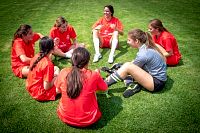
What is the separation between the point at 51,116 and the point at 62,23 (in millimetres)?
3180

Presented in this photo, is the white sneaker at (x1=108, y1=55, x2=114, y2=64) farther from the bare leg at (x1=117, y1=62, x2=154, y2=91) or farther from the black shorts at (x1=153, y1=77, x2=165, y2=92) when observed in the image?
the black shorts at (x1=153, y1=77, x2=165, y2=92)

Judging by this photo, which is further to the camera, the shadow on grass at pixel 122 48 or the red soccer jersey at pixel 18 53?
the shadow on grass at pixel 122 48

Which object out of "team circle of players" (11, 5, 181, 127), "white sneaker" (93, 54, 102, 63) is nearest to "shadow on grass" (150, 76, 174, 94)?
"team circle of players" (11, 5, 181, 127)

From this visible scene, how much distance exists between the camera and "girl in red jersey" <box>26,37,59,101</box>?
516 centimetres

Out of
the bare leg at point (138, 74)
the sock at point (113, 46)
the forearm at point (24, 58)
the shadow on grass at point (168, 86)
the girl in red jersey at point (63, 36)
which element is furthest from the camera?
the sock at point (113, 46)

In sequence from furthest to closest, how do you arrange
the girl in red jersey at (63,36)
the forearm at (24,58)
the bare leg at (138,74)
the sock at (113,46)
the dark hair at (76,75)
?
the sock at (113,46) → the girl in red jersey at (63,36) → the forearm at (24,58) → the bare leg at (138,74) → the dark hair at (76,75)

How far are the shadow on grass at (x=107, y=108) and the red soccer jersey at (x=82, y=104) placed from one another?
0.65ft

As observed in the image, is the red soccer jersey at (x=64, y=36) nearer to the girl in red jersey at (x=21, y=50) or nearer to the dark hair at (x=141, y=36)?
the girl in red jersey at (x=21, y=50)

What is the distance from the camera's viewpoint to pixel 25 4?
14.5m

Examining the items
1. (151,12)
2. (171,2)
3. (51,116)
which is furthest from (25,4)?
(51,116)

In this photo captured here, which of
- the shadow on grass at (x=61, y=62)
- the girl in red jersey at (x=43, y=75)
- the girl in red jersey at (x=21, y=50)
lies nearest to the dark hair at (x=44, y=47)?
the girl in red jersey at (x=43, y=75)

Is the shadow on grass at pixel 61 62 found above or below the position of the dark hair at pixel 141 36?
below

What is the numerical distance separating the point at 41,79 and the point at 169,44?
357cm

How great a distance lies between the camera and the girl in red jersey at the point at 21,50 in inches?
246
